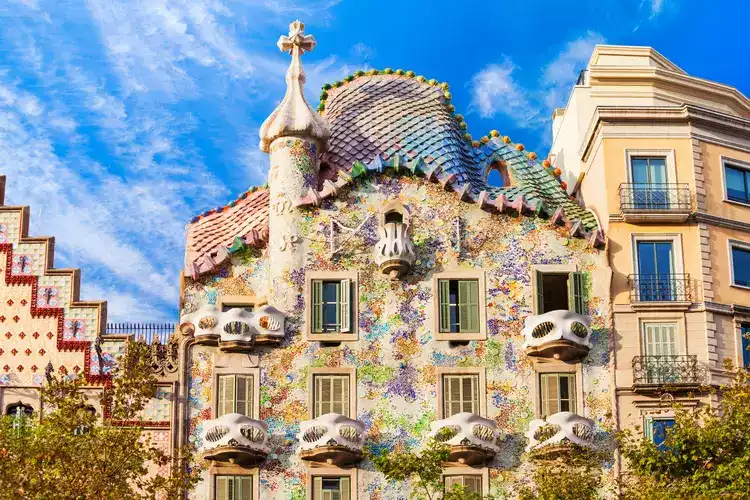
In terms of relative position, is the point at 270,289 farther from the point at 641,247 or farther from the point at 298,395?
the point at 641,247

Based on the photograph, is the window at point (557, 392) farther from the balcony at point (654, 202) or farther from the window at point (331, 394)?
the window at point (331, 394)

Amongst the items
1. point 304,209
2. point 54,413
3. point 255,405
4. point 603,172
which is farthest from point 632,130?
point 54,413

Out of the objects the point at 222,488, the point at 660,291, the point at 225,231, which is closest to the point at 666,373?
the point at 660,291

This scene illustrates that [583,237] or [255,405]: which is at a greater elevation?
[583,237]

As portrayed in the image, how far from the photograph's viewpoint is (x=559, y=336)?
151ft

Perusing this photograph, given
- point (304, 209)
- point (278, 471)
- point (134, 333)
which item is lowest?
point (278, 471)

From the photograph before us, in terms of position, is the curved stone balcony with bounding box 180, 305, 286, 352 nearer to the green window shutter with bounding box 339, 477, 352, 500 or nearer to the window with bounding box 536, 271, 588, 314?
the green window shutter with bounding box 339, 477, 352, 500

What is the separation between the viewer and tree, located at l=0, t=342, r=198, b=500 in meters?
39.8

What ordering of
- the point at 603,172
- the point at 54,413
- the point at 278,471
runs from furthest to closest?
1. the point at 603,172
2. the point at 278,471
3. the point at 54,413

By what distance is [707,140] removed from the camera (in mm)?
49219

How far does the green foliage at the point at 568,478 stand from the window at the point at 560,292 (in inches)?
166

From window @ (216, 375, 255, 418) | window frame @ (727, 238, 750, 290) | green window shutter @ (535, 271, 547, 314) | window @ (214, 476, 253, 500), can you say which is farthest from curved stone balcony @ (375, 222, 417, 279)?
window frame @ (727, 238, 750, 290)

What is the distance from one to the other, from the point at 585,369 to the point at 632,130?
6.95 metres

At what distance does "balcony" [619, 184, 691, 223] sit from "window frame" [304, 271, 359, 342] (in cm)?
753
